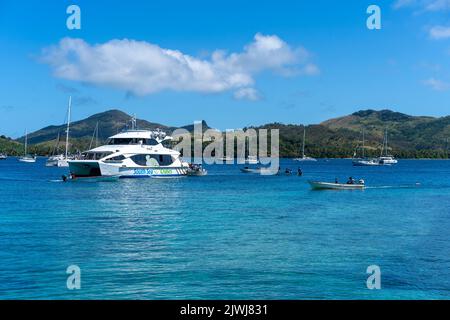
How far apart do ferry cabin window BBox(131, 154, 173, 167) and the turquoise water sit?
3095 centimetres

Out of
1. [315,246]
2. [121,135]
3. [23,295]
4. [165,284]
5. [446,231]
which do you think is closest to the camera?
[23,295]

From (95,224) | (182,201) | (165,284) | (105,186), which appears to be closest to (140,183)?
(105,186)

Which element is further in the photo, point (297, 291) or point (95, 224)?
point (95, 224)

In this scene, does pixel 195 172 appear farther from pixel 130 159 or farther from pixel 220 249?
pixel 220 249

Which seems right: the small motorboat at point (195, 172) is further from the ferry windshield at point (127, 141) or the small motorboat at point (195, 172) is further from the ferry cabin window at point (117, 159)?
the ferry cabin window at point (117, 159)

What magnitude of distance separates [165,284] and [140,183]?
58.8 m

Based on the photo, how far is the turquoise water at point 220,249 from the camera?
20.8m

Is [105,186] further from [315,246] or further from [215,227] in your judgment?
[315,246]

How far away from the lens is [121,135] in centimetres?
8419

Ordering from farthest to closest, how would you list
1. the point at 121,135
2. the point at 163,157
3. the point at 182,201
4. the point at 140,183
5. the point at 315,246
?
the point at 163,157, the point at 121,135, the point at 140,183, the point at 182,201, the point at 315,246

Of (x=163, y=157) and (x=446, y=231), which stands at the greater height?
(x=163, y=157)

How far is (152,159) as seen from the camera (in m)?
87.8

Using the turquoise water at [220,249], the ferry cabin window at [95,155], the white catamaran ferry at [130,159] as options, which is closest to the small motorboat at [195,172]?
the white catamaran ferry at [130,159]
